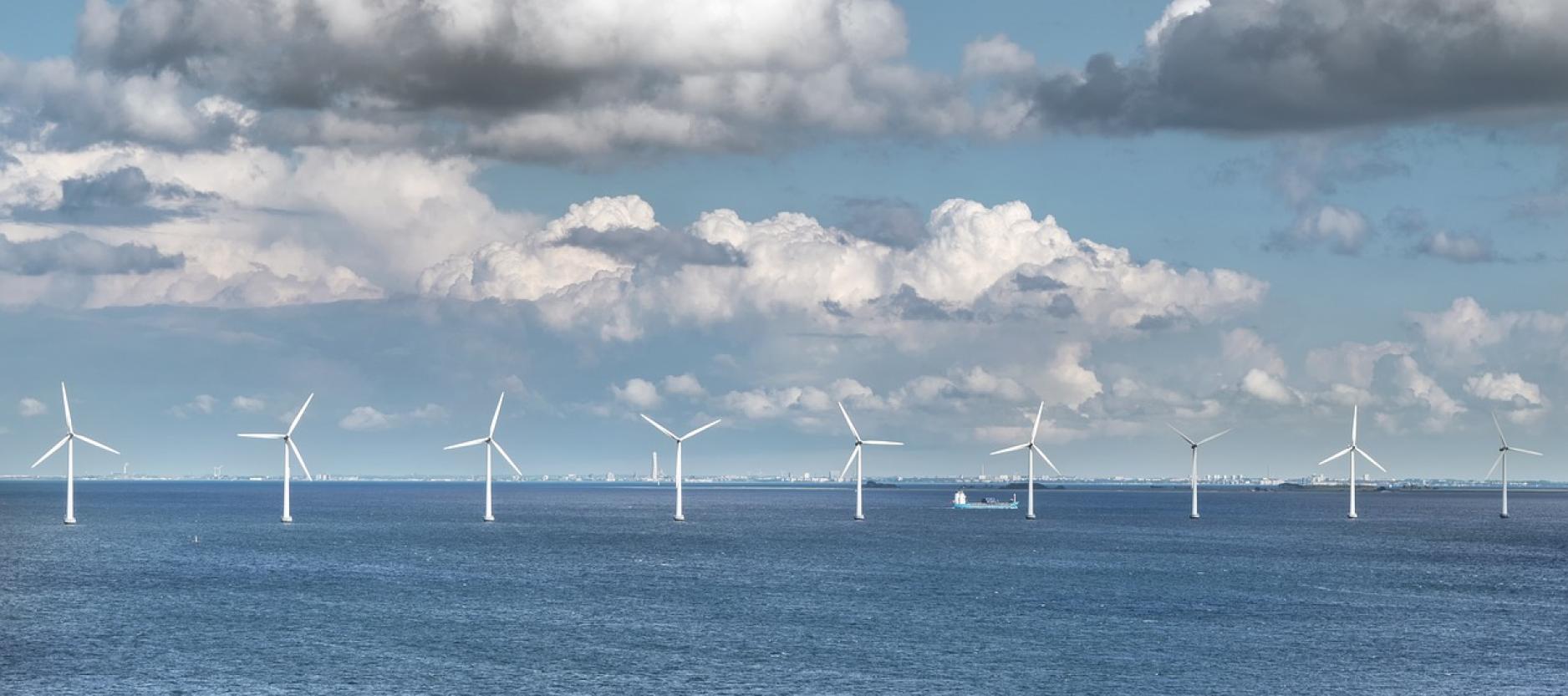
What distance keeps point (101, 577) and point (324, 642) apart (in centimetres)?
6261

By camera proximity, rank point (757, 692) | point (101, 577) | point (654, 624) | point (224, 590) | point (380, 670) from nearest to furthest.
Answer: point (757, 692), point (380, 670), point (654, 624), point (224, 590), point (101, 577)

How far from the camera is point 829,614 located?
13250cm

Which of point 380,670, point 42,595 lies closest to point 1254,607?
point 380,670

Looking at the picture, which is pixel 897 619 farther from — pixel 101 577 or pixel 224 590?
pixel 101 577

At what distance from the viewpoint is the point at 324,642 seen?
114375 millimetres

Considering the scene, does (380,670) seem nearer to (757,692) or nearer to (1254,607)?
(757,692)

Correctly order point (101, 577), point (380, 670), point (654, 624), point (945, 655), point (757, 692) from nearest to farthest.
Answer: point (757, 692)
point (380, 670)
point (945, 655)
point (654, 624)
point (101, 577)

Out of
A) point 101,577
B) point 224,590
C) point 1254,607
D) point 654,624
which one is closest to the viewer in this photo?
point 654,624

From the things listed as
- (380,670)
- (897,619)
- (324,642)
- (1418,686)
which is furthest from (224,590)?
(1418,686)

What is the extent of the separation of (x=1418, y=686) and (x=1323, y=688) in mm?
6128

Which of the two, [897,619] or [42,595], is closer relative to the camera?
[897,619]

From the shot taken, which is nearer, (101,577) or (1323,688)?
(1323,688)

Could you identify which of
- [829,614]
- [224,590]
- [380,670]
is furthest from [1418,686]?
[224,590]

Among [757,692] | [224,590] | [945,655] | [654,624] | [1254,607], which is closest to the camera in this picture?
[757,692]
